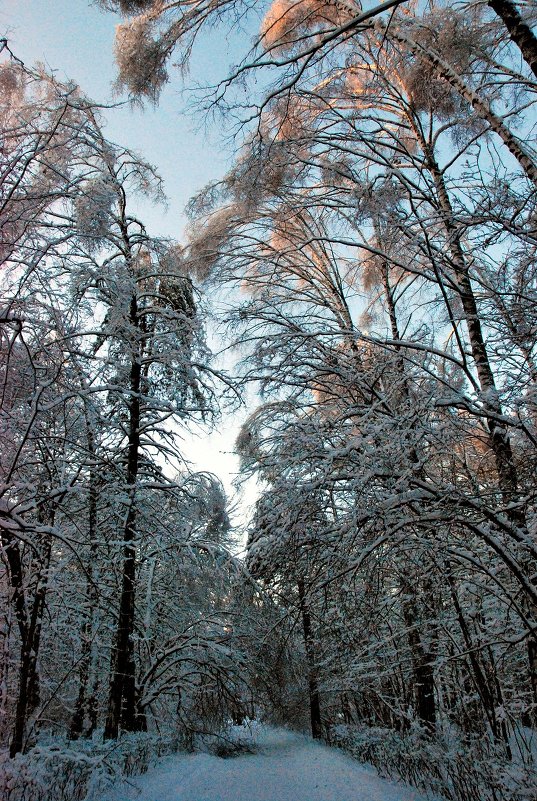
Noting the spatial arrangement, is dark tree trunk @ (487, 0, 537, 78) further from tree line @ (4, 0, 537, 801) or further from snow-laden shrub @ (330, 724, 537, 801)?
snow-laden shrub @ (330, 724, 537, 801)

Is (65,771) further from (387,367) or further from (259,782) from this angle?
(387,367)

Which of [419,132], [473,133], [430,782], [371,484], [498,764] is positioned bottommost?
[430,782]

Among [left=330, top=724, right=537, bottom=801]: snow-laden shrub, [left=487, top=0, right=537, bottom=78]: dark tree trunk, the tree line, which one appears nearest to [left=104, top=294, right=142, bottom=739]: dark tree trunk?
the tree line

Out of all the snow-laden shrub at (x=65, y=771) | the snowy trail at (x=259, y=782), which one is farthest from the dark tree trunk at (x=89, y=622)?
the snowy trail at (x=259, y=782)

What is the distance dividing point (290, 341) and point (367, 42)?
420 centimetres

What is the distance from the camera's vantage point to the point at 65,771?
5090mm

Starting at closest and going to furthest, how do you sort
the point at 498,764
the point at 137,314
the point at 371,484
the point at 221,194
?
the point at 371,484 → the point at 498,764 → the point at 221,194 → the point at 137,314

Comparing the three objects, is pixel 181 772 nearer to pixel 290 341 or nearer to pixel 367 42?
pixel 290 341

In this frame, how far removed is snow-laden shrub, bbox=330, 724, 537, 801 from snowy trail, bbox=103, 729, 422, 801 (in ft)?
1.00

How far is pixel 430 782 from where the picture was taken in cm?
512

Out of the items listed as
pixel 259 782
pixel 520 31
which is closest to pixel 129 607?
pixel 259 782

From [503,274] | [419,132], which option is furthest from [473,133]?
[503,274]

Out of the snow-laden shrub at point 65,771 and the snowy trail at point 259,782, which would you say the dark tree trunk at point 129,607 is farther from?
the snowy trail at point 259,782

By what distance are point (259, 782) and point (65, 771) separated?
270 centimetres
